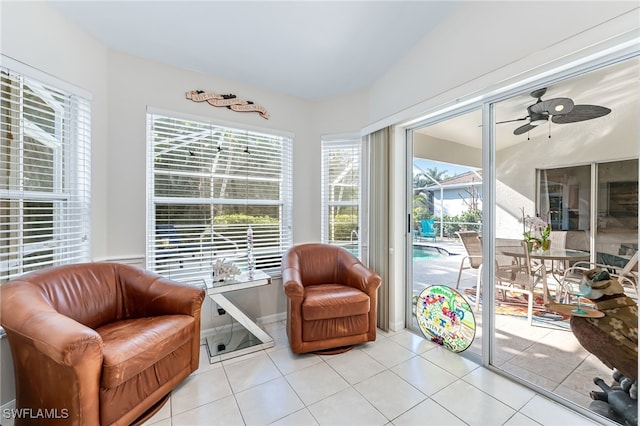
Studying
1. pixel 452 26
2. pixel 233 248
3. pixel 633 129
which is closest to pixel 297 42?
pixel 452 26

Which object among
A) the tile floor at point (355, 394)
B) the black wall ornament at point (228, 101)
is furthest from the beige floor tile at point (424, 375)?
the black wall ornament at point (228, 101)

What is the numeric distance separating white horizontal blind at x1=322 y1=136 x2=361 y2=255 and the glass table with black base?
113 cm

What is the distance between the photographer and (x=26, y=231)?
5.88 feet

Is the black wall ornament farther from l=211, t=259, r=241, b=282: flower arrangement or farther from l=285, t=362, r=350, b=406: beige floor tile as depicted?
l=285, t=362, r=350, b=406: beige floor tile

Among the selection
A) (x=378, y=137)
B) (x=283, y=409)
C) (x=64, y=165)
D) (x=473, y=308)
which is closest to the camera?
(x=283, y=409)

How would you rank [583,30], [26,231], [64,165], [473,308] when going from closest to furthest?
[583,30], [26,231], [64,165], [473,308]

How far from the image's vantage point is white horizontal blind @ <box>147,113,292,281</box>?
2490mm

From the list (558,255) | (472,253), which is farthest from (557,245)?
(472,253)

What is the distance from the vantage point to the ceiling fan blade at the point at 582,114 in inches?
61.8

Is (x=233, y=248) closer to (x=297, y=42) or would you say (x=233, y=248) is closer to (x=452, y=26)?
(x=297, y=42)

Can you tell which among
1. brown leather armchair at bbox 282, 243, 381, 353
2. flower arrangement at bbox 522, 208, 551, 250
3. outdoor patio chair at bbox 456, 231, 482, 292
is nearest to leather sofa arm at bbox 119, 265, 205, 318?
brown leather armchair at bbox 282, 243, 381, 353

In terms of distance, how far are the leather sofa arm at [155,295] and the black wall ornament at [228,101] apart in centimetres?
171

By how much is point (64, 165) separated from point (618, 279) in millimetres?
3833

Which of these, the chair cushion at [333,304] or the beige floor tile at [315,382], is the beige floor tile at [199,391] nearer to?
the beige floor tile at [315,382]
